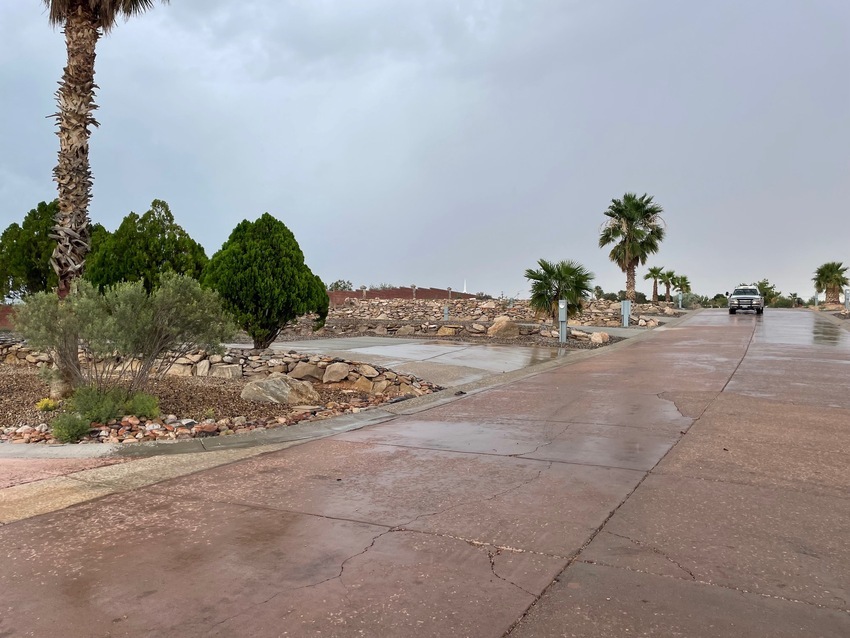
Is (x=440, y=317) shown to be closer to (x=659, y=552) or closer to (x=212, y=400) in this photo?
(x=212, y=400)

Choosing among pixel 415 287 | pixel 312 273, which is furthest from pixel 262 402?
pixel 415 287

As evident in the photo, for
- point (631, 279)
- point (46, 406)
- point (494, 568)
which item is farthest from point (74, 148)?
point (631, 279)

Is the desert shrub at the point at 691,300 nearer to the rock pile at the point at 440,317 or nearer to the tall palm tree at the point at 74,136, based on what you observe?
the rock pile at the point at 440,317

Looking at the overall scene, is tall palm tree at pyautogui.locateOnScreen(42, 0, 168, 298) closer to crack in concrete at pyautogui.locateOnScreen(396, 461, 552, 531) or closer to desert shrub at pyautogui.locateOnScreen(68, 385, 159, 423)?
desert shrub at pyautogui.locateOnScreen(68, 385, 159, 423)

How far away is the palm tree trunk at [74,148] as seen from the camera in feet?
31.6

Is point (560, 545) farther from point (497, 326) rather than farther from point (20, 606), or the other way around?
point (497, 326)

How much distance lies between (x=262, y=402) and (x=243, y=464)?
3.49 m

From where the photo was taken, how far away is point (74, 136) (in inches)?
384

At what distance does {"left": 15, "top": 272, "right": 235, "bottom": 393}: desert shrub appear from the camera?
782cm

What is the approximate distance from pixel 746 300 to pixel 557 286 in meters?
19.5

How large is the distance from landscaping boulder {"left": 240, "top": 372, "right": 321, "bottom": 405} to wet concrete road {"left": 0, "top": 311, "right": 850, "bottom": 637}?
2.38m

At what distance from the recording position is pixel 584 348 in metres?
18.9

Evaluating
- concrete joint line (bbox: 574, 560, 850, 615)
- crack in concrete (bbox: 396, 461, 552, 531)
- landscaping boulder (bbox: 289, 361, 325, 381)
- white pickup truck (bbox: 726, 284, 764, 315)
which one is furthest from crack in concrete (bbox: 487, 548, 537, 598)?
white pickup truck (bbox: 726, 284, 764, 315)

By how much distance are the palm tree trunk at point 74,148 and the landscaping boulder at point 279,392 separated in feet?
10.6
